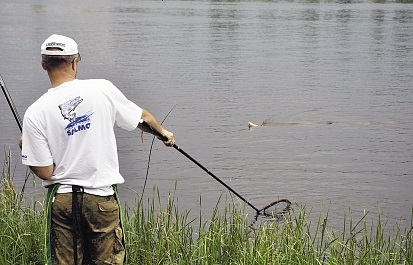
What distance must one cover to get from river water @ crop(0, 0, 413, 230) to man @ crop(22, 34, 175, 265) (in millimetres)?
3373

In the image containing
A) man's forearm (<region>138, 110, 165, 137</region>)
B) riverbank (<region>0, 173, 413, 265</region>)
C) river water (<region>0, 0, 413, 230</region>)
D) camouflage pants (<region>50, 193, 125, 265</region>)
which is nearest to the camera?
camouflage pants (<region>50, 193, 125, 265</region>)

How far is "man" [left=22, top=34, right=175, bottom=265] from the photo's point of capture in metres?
4.75

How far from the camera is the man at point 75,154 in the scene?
4754 mm

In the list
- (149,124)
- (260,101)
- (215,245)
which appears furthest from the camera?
(260,101)

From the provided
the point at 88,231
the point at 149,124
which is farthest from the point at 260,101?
the point at 88,231

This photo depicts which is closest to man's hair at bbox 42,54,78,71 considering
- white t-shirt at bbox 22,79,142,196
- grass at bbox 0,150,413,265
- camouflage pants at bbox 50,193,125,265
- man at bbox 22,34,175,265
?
man at bbox 22,34,175,265

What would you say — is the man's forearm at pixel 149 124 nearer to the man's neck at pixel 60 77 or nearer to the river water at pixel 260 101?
the man's neck at pixel 60 77

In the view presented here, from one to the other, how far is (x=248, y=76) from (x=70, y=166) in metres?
18.5

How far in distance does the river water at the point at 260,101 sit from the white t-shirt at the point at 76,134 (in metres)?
3.48

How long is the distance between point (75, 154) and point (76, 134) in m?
0.12

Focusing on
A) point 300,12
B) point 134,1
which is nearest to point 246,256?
point 300,12

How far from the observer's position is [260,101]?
19.2m

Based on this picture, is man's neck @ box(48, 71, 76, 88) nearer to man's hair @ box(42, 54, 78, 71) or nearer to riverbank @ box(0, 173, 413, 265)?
man's hair @ box(42, 54, 78, 71)

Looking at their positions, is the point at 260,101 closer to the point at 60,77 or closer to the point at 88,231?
the point at 88,231
